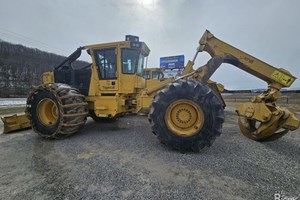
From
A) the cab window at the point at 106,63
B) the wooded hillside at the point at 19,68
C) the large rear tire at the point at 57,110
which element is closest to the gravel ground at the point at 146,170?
the large rear tire at the point at 57,110

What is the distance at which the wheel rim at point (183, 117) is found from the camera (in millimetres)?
3652

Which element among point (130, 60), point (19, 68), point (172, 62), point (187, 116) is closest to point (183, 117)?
point (187, 116)

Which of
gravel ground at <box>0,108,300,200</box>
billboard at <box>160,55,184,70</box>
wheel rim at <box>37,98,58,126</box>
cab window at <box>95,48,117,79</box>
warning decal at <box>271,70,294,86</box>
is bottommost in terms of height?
gravel ground at <box>0,108,300,200</box>

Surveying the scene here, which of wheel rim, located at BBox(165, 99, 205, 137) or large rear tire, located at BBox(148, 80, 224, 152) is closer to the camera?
large rear tire, located at BBox(148, 80, 224, 152)

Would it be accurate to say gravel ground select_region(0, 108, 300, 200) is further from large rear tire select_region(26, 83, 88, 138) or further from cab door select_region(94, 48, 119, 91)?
cab door select_region(94, 48, 119, 91)

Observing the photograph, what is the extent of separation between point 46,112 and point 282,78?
621 cm

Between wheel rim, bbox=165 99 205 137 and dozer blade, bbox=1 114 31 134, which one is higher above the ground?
wheel rim, bbox=165 99 205 137

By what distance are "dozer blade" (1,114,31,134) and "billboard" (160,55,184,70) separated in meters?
14.3

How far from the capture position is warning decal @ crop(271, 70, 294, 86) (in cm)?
403

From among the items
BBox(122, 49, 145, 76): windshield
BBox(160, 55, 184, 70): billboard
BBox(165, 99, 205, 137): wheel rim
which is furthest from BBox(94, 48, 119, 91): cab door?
BBox(160, 55, 184, 70): billboard

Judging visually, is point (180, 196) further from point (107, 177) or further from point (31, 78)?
point (31, 78)

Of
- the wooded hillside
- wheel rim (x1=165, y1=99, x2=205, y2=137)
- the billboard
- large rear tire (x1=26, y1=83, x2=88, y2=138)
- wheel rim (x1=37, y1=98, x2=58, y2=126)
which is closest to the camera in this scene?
wheel rim (x1=165, y1=99, x2=205, y2=137)

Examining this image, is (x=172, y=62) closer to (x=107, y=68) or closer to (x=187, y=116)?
(x=107, y=68)

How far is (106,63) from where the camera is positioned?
5.54 metres
